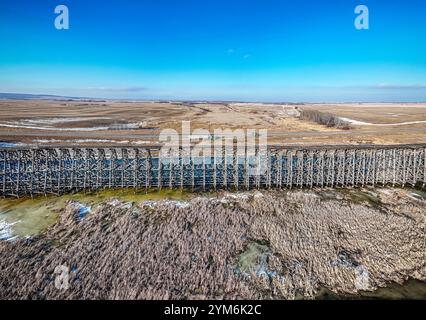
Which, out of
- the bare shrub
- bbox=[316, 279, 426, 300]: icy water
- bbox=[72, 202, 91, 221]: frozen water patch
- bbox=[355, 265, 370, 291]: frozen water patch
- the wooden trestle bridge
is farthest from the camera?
the bare shrub

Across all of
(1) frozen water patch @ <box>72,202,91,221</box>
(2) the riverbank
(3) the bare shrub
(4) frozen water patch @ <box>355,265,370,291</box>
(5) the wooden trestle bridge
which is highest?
(3) the bare shrub

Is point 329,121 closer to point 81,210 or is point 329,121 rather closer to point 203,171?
point 203,171

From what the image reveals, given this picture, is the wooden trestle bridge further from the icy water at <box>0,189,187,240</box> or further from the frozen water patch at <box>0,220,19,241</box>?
the frozen water patch at <box>0,220,19,241</box>

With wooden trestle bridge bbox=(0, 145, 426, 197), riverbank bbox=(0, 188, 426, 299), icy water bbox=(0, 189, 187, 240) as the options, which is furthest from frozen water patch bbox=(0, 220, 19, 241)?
wooden trestle bridge bbox=(0, 145, 426, 197)

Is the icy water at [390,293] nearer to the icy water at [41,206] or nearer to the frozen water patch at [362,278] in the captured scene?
the frozen water patch at [362,278]
